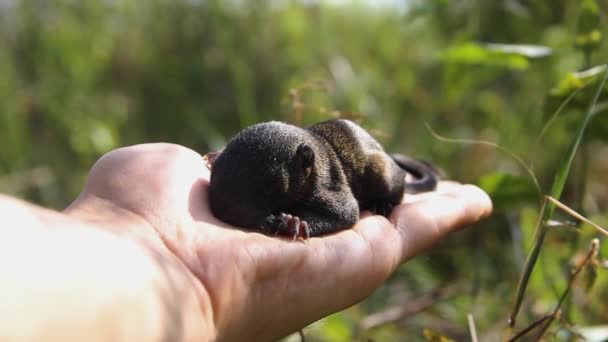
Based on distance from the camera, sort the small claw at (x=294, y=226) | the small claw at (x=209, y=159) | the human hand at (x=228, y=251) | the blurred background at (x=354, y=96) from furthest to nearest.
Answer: the blurred background at (x=354, y=96), the small claw at (x=209, y=159), the small claw at (x=294, y=226), the human hand at (x=228, y=251)

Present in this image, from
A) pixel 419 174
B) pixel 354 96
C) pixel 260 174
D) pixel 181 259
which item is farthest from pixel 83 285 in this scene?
pixel 354 96

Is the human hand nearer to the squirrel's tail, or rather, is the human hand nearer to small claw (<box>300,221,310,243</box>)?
small claw (<box>300,221,310,243</box>)

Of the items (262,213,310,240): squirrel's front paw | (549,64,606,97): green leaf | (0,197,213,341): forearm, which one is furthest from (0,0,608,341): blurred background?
(0,197,213,341): forearm

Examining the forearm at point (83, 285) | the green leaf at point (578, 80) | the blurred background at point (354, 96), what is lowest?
the blurred background at point (354, 96)

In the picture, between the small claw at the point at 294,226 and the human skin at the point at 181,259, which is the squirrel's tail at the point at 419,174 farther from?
the small claw at the point at 294,226

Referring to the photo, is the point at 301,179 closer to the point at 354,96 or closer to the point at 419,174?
the point at 419,174

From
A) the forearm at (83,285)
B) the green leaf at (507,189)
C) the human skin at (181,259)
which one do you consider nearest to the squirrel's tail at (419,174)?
the green leaf at (507,189)
